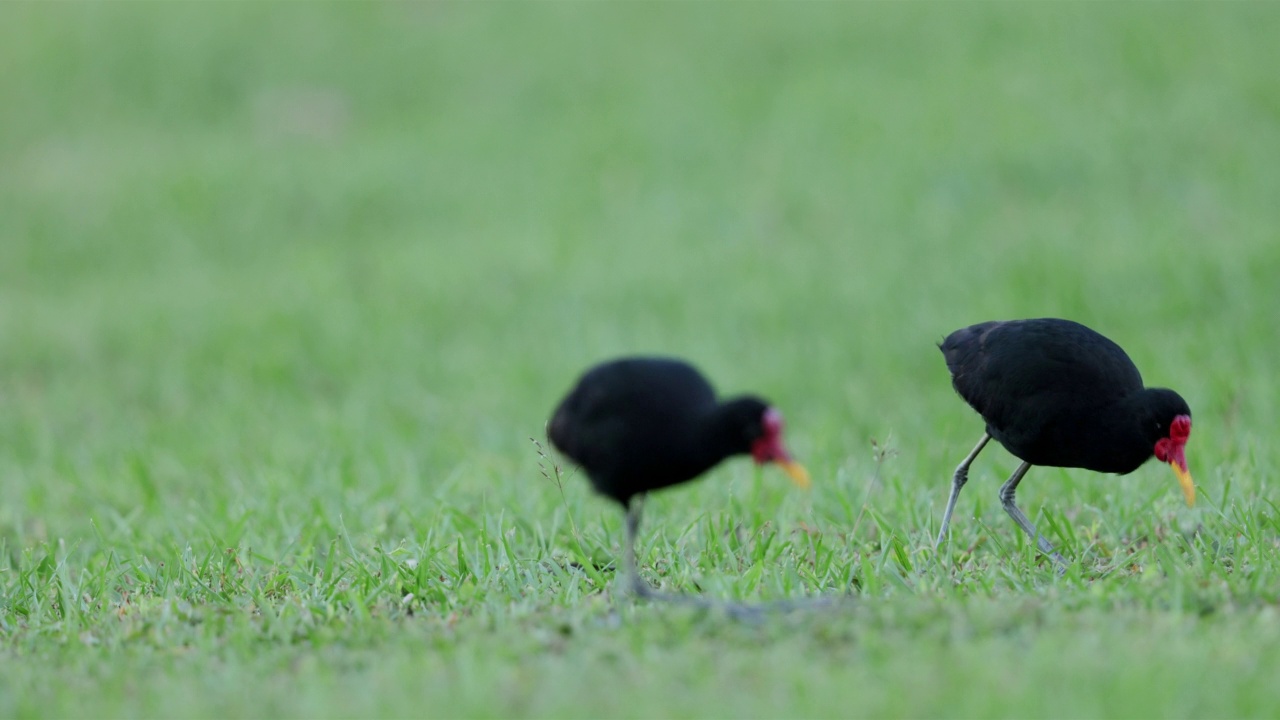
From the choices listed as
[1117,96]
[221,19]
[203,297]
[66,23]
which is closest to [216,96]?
[221,19]

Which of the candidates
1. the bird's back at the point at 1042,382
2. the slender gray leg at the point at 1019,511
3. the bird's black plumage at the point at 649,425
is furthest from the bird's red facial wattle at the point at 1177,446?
the bird's black plumage at the point at 649,425

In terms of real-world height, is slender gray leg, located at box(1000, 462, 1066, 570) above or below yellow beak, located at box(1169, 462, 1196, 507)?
below

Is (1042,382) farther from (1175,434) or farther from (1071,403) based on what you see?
(1175,434)

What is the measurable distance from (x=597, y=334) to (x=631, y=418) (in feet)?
21.6

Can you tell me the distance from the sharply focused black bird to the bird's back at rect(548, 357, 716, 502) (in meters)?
1.33

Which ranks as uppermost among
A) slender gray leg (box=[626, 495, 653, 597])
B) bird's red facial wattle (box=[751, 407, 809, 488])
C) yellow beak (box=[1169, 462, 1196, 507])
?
bird's red facial wattle (box=[751, 407, 809, 488])

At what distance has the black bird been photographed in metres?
3.54

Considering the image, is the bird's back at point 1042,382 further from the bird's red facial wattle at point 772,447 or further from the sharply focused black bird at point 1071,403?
the bird's red facial wattle at point 772,447

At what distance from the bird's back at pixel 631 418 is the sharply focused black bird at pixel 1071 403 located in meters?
1.33

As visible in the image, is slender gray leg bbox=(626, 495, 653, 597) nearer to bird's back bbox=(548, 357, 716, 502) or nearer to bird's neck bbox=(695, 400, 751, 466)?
bird's back bbox=(548, 357, 716, 502)

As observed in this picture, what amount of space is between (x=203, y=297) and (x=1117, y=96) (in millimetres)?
10123

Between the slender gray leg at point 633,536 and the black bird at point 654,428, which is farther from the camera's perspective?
the slender gray leg at point 633,536

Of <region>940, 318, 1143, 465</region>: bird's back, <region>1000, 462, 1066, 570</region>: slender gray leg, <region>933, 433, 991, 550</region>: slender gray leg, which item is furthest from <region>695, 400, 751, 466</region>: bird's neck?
<region>1000, 462, 1066, 570</region>: slender gray leg

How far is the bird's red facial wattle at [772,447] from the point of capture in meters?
3.51
